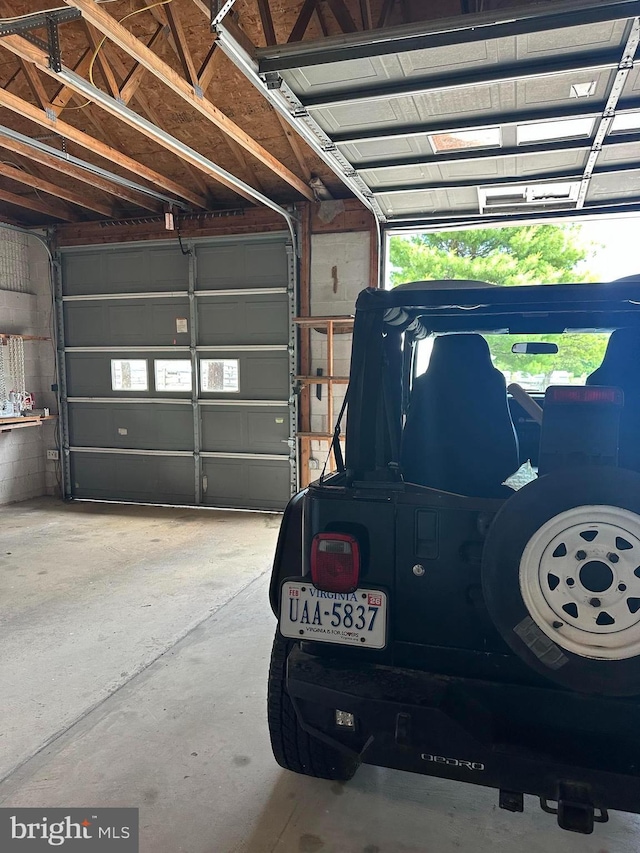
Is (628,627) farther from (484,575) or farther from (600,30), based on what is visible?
(600,30)

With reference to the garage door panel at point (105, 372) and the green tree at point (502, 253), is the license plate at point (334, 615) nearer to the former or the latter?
the garage door panel at point (105, 372)

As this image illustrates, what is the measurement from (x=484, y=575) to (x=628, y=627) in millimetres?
357

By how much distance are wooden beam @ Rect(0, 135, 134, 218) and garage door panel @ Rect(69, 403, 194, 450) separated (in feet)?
7.94

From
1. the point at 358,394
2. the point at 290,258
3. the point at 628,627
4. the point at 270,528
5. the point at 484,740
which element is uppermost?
the point at 290,258

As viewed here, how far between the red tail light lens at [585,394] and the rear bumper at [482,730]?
0.78m

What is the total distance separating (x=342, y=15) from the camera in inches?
144

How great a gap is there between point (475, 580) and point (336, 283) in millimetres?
5227

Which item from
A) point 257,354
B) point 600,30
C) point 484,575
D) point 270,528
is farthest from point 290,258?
point 484,575

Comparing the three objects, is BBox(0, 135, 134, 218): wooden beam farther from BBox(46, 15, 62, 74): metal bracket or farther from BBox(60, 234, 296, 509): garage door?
BBox(46, 15, 62, 74): metal bracket

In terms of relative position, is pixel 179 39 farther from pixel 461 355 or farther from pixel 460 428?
pixel 460 428

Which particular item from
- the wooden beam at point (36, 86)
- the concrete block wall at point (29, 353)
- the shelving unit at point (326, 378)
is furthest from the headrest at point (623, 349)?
the concrete block wall at point (29, 353)

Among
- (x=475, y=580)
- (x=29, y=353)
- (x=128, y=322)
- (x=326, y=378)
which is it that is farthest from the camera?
(x=29, y=353)

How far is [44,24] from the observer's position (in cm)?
304

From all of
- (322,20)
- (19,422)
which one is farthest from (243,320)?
(322,20)
